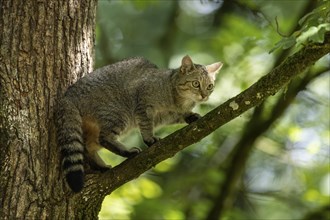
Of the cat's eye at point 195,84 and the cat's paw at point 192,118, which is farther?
the cat's eye at point 195,84

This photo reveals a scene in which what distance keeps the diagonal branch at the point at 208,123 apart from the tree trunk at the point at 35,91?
274 millimetres

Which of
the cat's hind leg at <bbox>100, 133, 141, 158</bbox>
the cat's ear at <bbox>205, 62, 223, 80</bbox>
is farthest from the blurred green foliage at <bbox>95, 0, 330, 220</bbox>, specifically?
the cat's hind leg at <bbox>100, 133, 141, 158</bbox>

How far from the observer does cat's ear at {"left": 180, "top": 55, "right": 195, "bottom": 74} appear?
7.61m

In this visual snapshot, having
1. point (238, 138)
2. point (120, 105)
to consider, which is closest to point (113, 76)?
point (120, 105)

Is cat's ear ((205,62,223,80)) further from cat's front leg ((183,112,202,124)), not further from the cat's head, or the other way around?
cat's front leg ((183,112,202,124))

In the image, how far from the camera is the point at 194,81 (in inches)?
297

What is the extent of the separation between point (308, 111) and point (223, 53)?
1.60 meters

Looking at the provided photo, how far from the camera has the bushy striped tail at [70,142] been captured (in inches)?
224

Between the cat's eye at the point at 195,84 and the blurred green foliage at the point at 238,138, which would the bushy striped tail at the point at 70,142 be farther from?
the blurred green foliage at the point at 238,138

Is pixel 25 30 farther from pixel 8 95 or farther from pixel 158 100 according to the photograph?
pixel 158 100

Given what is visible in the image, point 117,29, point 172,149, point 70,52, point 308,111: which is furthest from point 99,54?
point 172,149

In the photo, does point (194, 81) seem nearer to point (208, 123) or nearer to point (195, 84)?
point (195, 84)

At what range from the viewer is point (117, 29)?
12.0 m

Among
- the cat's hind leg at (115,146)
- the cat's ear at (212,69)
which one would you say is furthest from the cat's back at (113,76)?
the cat's ear at (212,69)
